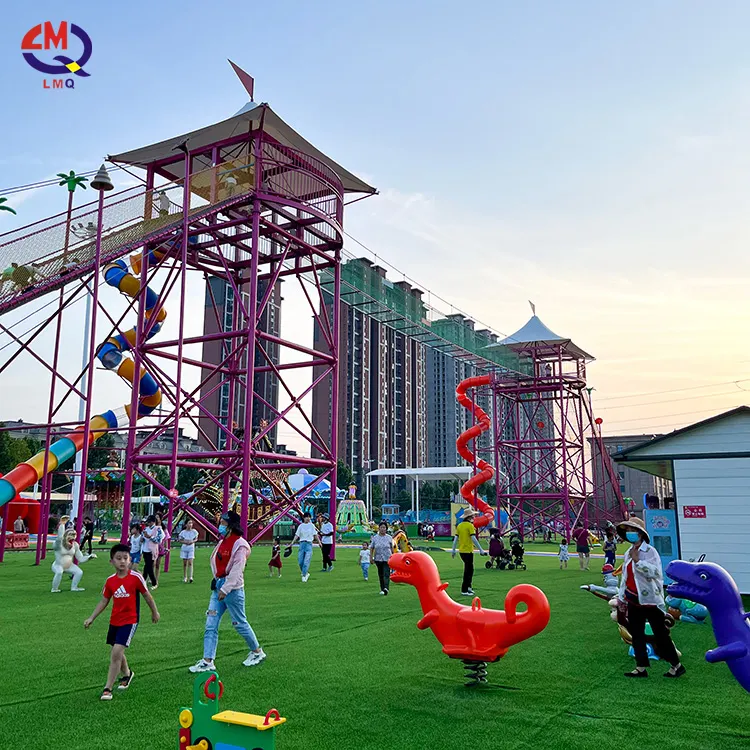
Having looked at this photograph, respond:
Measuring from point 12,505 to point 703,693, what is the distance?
34.3 metres

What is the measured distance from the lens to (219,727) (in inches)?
176

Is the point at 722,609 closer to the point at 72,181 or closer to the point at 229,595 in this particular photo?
the point at 229,595

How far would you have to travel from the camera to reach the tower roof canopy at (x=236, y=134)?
1980 centimetres

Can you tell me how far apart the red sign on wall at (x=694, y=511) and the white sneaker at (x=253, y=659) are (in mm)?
10930

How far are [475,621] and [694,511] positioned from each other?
10.0 metres

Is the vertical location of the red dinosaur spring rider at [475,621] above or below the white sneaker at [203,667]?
above

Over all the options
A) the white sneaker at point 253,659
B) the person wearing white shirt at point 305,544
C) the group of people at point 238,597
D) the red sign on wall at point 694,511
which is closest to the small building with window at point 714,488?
the red sign on wall at point 694,511

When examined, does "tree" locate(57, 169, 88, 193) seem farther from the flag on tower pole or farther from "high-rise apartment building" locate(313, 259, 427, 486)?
"high-rise apartment building" locate(313, 259, 427, 486)

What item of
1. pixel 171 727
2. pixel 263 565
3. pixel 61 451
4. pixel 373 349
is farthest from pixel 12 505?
pixel 373 349

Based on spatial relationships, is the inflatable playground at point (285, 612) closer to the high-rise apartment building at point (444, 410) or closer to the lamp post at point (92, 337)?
the lamp post at point (92, 337)

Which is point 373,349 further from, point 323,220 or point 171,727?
point 171,727

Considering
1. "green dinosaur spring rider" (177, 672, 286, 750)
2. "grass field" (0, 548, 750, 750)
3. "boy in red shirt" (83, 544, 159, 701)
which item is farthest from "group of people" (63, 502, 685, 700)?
"green dinosaur spring rider" (177, 672, 286, 750)

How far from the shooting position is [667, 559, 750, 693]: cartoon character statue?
5777 millimetres

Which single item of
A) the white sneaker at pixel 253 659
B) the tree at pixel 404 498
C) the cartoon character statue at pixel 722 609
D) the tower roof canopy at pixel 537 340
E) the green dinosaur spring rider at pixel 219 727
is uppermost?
the tower roof canopy at pixel 537 340
